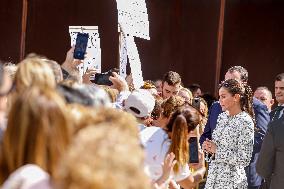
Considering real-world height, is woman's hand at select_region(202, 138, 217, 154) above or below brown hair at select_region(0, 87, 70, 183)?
below

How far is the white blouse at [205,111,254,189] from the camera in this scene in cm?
597

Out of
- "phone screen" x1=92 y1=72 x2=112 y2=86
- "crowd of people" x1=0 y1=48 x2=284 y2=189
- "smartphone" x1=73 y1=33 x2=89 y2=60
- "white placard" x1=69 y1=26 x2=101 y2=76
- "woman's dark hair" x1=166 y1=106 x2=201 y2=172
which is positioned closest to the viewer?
"crowd of people" x1=0 y1=48 x2=284 y2=189

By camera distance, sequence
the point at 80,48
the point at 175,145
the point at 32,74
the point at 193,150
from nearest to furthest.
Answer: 1. the point at 32,74
2. the point at 175,145
3. the point at 193,150
4. the point at 80,48

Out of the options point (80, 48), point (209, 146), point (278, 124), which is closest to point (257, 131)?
point (209, 146)

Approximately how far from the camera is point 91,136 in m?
1.66

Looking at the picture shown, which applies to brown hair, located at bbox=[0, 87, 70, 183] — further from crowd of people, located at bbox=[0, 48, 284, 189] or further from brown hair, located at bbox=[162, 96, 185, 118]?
brown hair, located at bbox=[162, 96, 185, 118]

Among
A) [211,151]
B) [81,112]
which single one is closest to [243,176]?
[211,151]

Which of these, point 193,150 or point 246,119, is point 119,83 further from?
point 193,150

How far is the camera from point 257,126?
6.41 meters

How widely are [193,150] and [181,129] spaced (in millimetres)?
543

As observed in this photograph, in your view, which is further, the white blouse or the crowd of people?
the white blouse

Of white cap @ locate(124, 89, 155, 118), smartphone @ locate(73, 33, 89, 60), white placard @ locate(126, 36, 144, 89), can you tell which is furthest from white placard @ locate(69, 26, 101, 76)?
A: white cap @ locate(124, 89, 155, 118)

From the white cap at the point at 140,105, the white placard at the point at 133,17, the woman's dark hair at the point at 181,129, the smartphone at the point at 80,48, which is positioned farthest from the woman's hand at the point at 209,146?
the white cap at the point at 140,105

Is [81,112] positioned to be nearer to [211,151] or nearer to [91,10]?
[211,151]
